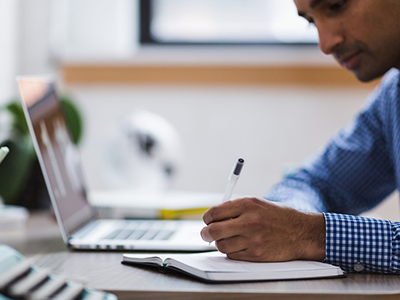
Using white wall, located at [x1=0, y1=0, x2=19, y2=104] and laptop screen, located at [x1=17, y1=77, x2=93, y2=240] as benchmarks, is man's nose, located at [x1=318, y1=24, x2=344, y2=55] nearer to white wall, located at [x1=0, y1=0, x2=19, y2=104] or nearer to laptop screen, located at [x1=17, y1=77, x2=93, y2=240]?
laptop screen, located at [x1=17, y1=77, x2=93, y2=240]

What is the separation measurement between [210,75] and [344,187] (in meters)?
1.06

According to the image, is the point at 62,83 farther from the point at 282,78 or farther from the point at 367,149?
the point at 367,149

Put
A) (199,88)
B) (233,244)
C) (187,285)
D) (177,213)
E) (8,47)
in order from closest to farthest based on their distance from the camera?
(187,285) < (233,244) < (177,213) < (8,47) < (199,88)

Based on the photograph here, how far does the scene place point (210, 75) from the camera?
2307mm

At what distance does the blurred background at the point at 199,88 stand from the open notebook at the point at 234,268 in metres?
1.49

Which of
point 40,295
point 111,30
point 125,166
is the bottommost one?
point 125,166

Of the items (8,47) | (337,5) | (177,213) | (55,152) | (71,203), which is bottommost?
(177,213)

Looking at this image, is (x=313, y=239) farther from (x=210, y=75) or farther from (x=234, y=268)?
(x=210, y=75)

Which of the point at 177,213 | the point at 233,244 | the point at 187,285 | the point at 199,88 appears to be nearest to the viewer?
the point at 187,285

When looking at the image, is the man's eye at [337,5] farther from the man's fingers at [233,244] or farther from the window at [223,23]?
the window at [223,23]

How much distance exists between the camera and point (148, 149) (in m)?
1.86

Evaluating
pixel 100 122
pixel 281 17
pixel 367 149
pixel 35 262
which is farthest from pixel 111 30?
pixel 35 262

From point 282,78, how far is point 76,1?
90 cm

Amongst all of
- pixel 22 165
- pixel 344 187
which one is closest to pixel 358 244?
pixel 344 187
